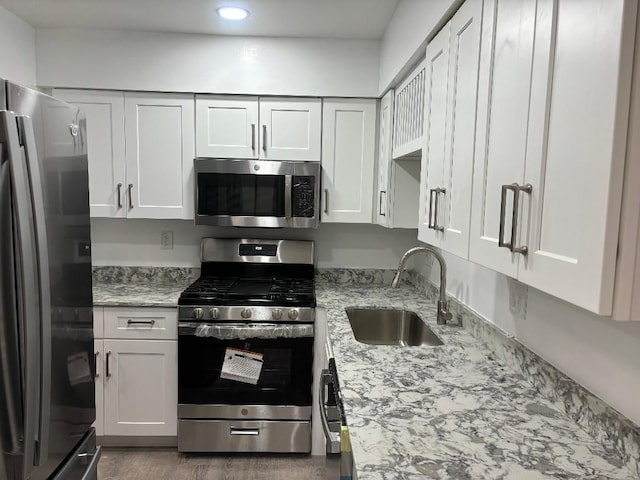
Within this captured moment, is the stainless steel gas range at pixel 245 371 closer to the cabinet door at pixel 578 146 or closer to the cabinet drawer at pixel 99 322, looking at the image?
the cabinet drawer at pixel 99 322

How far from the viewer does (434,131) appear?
1671 mm

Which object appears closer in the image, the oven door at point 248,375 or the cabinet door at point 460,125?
the cabinet door at point 460,125

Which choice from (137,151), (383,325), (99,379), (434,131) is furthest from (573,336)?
(137,151)

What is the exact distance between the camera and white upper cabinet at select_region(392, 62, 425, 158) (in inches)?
77.1

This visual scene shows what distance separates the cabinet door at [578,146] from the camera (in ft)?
2.31

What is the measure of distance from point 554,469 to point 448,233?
0.74 m

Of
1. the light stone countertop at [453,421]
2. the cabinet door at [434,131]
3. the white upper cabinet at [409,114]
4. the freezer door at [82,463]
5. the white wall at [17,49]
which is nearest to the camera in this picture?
the light stone countertop at [453,421]

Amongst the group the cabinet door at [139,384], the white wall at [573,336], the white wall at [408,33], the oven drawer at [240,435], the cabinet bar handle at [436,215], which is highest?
the white wall at [408,33]

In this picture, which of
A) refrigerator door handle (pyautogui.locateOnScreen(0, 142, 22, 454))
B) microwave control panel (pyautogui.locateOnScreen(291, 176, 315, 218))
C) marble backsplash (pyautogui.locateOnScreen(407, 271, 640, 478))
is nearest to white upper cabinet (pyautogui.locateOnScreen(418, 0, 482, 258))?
marble backsplash (pyautogui.locateOnScreen(407, 271, 640, 478))

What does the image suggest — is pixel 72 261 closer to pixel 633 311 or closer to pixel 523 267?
pixel 523 267

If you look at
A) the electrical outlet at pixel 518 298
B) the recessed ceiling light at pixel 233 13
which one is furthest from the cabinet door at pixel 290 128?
the electrical outlet at pixel 518 298

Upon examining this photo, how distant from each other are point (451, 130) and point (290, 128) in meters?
1.47

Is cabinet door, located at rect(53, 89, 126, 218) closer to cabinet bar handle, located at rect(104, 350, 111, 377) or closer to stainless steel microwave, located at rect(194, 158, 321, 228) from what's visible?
stainless steel microwave, located at rect(194, 158, 321, 228)

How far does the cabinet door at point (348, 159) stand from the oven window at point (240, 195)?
32cm
